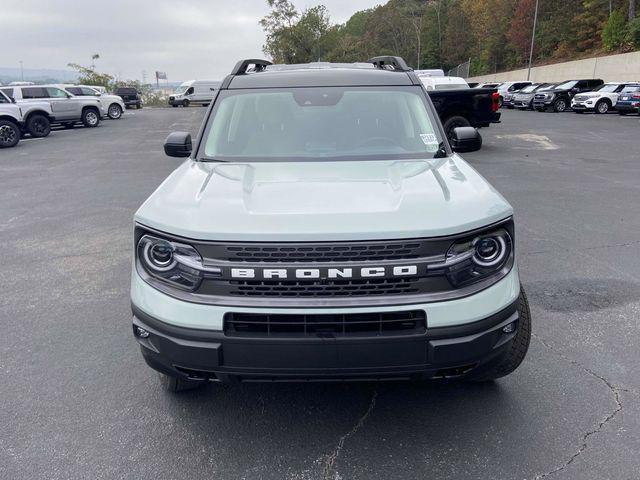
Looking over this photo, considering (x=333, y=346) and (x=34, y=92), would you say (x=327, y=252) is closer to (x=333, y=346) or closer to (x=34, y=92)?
(x=333, y=346)

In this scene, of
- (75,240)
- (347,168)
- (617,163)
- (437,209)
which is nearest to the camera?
(437,209)

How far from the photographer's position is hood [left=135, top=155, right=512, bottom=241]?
2.42 metres

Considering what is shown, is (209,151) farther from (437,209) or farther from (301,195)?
(437,209)

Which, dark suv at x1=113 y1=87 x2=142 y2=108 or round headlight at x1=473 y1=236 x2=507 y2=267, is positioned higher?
round headlight at x1=473 y1=236 x2=507 y2=267

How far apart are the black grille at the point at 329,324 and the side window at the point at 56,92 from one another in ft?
78.9

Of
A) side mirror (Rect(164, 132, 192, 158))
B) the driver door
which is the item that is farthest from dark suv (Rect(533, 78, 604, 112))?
side mirror (Rect(164, 132, 192, 158))

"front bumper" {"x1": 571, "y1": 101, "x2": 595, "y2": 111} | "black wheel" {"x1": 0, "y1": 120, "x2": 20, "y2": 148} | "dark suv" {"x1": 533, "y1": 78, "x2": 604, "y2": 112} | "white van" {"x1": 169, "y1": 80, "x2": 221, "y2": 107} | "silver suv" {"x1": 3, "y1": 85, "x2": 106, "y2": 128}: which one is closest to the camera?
"black wheel" {"x1": 0, "y1": 120, "x2": 20, "y2": 148}

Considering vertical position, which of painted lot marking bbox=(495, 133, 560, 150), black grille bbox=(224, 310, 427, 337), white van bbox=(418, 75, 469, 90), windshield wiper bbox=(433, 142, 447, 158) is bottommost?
painted lot marking bbox=(495, 133, 560, 150)

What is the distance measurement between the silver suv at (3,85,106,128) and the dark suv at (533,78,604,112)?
24.2 m

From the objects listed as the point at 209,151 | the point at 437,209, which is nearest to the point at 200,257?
the point at 437,209

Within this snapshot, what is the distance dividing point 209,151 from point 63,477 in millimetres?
2143

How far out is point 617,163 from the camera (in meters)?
12.2

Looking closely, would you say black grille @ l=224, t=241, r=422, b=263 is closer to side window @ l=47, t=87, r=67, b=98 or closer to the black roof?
the black roof

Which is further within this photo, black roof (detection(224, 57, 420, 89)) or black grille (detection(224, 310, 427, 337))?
black roof (detection(224, 57, 420, 89))
